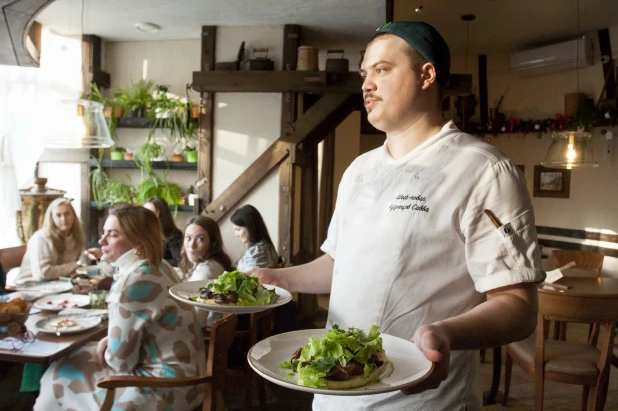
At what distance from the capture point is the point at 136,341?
2.40 meters

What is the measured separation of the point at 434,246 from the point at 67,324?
85.0 inches

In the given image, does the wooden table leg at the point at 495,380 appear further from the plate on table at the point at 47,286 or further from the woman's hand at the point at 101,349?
the plate on table at the point at 47,286

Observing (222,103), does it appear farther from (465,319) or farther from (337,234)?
(465,319)

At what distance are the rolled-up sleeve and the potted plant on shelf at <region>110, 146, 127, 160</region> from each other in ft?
16.8

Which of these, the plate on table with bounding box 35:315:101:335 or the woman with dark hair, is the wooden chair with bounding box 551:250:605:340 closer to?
the woman with dark hair

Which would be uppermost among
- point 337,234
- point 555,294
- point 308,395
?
point 337,234

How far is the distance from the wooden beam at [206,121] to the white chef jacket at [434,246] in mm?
4231

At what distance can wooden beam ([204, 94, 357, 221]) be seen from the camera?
505 cm

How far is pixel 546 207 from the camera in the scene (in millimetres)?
7207

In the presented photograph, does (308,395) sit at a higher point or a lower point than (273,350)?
lower

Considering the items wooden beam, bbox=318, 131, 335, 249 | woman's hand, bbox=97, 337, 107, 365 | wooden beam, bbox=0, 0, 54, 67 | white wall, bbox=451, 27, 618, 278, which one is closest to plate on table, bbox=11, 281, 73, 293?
woman's hand, bbox=97, 337, 107, 365

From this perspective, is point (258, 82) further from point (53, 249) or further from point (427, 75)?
point (427, 75)

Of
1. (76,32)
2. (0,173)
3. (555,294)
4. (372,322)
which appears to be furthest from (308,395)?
(76,32)

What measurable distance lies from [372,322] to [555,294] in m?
2.20
